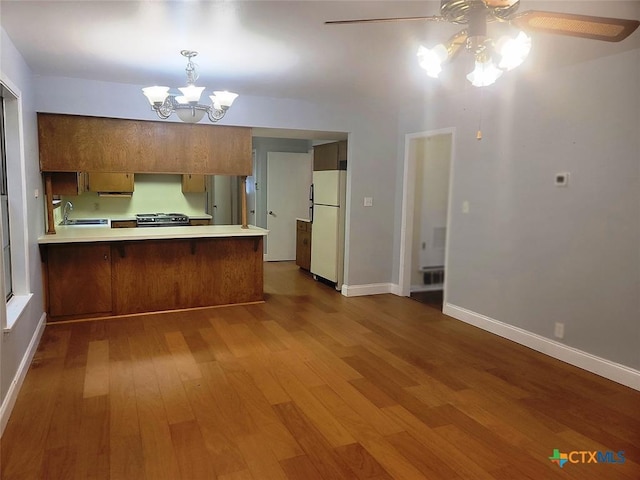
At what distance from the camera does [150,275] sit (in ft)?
15.2

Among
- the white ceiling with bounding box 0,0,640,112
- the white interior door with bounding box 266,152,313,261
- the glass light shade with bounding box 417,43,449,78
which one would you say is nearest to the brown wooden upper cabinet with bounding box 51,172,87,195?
the white ceiling with bounding box 0,0,640,112

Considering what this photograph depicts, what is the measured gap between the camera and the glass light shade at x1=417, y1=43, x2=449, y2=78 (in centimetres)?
205

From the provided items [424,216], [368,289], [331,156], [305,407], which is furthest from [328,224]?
[305,407]

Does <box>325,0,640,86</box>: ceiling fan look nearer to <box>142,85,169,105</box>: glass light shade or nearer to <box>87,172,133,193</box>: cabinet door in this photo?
<box>142,85,169,105</box>: glass light shade

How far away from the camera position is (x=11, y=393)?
269cm

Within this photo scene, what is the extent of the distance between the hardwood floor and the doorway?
145cm

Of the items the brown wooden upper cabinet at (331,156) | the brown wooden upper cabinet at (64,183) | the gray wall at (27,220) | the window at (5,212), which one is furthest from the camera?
the brown wooden upper cabinet at (331,156)

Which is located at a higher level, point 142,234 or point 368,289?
point 142,234

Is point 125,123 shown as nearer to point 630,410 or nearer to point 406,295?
point 406,295

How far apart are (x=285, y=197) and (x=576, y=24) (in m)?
6.08

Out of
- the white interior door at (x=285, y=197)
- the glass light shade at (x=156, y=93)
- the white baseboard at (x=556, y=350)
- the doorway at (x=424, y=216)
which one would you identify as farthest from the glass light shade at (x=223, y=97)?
the white interior door at (x=285, y=197)

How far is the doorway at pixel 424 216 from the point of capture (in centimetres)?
551

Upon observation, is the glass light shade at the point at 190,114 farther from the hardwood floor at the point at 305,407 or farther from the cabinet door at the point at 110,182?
the cabinet door at the point at 110,182

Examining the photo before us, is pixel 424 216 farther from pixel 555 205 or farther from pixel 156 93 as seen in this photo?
pixel 156 93
